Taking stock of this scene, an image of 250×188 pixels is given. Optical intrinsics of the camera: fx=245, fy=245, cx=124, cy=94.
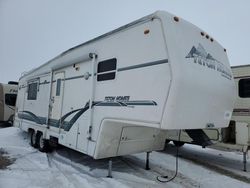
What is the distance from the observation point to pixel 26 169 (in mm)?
5883

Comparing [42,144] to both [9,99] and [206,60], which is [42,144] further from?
[9,99]

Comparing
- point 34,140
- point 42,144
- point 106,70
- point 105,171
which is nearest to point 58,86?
point 42,144

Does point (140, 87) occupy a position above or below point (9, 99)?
above

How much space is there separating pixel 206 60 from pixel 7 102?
15.0m

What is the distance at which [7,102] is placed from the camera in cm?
1638

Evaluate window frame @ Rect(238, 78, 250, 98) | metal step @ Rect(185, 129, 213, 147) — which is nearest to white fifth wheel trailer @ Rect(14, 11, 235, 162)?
metal step @ Rect(185, 129, 213, 147)

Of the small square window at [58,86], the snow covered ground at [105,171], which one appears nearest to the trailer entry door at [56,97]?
the small square window at [58,86]

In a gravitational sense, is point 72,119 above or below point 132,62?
below

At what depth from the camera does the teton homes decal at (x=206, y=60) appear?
4.37m

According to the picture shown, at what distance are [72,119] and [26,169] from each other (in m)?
1.59

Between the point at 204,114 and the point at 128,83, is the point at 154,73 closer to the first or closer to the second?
the point at 128,83

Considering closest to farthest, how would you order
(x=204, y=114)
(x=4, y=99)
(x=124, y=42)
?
(x=204, y=114)
(x=124, y=42)
(x=4, y=99)

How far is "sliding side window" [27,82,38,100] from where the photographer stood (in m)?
8.99

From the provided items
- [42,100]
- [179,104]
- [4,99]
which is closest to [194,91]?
[179,104]
